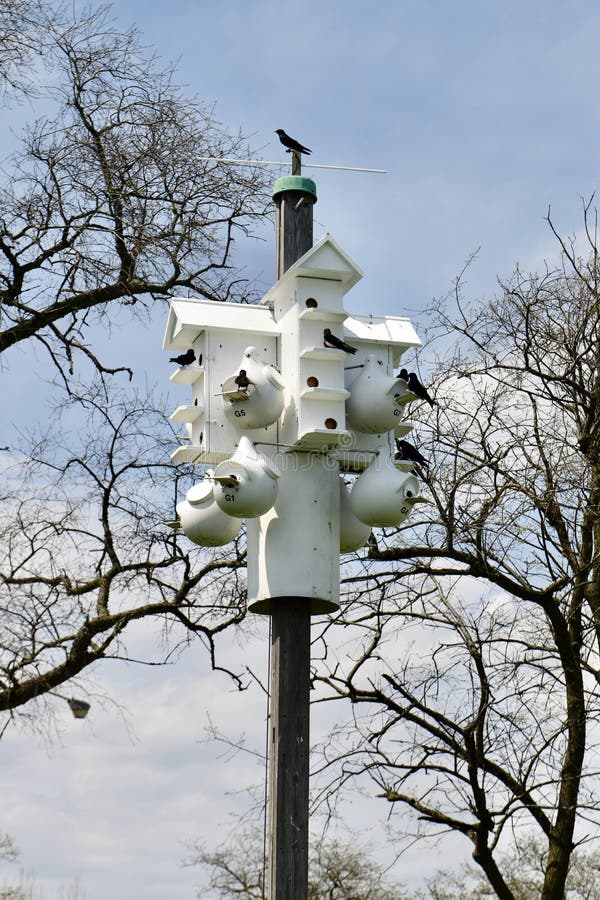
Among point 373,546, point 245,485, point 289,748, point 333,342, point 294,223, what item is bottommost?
point 289,748

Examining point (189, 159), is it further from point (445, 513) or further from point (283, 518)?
point (283, 518)

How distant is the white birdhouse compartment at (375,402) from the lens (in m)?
5.78

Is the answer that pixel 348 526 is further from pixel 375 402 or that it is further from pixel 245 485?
pixel 245 485

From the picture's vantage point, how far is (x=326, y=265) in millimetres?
5703

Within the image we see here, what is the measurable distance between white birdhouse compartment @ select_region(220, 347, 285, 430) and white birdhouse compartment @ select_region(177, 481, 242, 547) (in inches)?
13.9

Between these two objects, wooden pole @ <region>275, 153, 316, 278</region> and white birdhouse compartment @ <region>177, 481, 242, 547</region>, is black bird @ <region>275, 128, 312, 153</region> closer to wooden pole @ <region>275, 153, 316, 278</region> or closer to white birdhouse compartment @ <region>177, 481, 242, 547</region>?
wooden pole @ <region>275, 153, 316, 278</region>

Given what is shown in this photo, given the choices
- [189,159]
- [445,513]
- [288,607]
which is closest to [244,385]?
[288,607]

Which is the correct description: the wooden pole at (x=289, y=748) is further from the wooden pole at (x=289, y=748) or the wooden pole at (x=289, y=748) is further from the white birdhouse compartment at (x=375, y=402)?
the white birdhouse compartment at (x=375, y=402)

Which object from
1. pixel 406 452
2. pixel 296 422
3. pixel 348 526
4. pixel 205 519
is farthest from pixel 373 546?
pixel 296 422

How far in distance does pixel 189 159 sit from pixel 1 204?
128cm

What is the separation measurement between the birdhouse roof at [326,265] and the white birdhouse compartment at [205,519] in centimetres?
102

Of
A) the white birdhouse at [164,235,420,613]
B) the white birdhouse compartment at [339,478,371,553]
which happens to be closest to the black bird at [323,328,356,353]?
the white birdhouse at [164,235,420,613]

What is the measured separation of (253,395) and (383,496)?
0.70 meters

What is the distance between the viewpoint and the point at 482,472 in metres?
9.04
